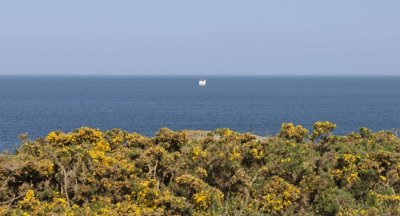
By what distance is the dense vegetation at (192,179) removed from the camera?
12492mm

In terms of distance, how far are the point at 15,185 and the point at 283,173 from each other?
7028mm

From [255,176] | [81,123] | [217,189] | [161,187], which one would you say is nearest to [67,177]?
[161,187]

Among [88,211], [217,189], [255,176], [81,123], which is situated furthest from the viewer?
[81,123]

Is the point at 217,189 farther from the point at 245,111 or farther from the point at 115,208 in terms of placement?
the point at 245,111

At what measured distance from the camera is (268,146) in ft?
53.0

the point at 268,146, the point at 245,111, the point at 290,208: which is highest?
the point at 268,146

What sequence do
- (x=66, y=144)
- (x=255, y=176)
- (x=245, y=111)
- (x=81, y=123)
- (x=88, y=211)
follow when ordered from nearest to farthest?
(x=88, y=211), (x=255, y=176), (x=66, y=144), (x=81, y=123), (x=245, y=111)

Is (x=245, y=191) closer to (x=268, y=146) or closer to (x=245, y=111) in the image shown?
(x=268, y=146)

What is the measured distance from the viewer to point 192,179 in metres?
12.8

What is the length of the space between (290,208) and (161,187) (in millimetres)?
3298

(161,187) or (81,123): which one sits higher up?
(161,187)

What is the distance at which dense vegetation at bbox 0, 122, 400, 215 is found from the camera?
1249 centimetres

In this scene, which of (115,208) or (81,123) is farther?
(81,123)

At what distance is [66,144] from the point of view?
1592cm
